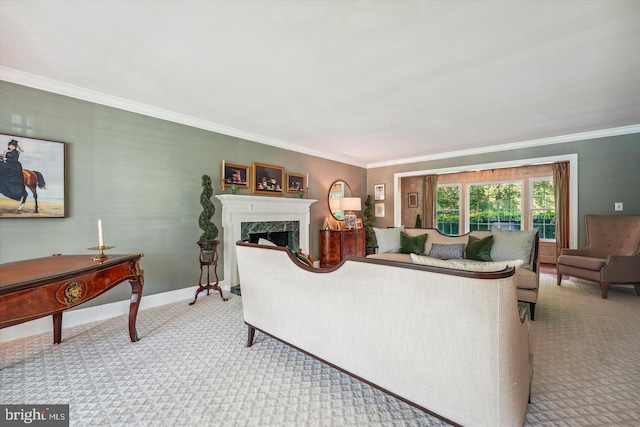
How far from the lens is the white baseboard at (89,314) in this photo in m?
2.46

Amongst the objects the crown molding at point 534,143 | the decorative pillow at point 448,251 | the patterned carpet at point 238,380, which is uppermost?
the crown molding at point 534,143

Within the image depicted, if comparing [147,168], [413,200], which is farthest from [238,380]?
[413,200]

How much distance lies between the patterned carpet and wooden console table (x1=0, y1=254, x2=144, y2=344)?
0.49 metres

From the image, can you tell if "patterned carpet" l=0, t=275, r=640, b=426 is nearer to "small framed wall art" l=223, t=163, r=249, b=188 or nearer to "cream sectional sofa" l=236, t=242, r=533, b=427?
"cream sectional sofa" l=236, t=242, r=533, b=427

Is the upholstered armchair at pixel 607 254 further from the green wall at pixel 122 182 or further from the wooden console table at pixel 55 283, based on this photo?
the wooden console table at pixel 55 283

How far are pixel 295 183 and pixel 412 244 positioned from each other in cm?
237

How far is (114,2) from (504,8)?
2.39 metres

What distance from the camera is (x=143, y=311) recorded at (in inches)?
125

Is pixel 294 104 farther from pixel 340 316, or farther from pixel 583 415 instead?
pixel 583 415

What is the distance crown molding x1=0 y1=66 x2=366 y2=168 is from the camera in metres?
→ 2.48

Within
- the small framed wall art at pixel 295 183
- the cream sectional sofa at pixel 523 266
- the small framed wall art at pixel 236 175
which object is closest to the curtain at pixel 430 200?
the cream sectional sofa at pixel 523 266

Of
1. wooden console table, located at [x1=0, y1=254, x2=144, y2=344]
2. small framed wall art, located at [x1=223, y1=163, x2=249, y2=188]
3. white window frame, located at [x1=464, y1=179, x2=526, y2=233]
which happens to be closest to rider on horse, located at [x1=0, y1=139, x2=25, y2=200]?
wooden console table, located at [x1=0, y1=254, x2=144, y2=344]

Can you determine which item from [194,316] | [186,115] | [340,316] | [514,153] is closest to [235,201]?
[186,115]

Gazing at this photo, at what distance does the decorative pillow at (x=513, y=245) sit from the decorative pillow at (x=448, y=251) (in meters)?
0.40
